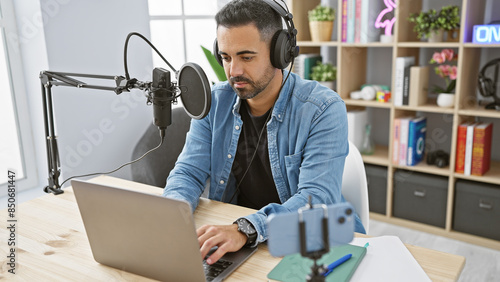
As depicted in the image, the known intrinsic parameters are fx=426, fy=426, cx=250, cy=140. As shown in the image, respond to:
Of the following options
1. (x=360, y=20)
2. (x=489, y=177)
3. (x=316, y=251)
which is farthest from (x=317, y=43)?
(x=316, y=251)

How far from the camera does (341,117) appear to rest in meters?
1.39

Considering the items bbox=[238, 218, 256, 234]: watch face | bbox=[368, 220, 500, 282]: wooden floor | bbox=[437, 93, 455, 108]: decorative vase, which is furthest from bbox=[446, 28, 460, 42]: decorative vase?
bbox=[238, 218, 256, 234]: watch face

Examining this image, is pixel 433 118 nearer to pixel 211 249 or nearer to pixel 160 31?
pixel 160 31

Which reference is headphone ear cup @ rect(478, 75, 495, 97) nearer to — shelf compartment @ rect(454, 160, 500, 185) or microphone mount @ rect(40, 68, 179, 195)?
shelf compartment @ rect(454, 160, 500, 185)

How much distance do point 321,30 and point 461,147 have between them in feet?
3.75

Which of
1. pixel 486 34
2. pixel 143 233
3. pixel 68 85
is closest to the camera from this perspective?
pixel 143 233

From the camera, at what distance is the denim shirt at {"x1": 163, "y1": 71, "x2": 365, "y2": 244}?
50.1 inches

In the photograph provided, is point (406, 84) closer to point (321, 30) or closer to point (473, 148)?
point (473, 148)

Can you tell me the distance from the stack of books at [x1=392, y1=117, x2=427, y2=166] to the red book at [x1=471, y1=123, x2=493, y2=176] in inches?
13.1

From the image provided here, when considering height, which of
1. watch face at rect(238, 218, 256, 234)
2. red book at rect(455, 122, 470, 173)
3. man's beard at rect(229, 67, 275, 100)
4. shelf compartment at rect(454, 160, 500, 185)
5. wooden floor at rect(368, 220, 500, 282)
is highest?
man's beard at rect(229, 67, 275, 100)

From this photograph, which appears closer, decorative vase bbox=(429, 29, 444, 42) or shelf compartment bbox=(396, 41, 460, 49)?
shelf compartment bbox=(396, 41, 460, 49)

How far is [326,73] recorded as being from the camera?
9.50ft

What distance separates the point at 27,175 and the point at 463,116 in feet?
7.87

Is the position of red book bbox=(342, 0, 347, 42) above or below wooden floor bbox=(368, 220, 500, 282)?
above
